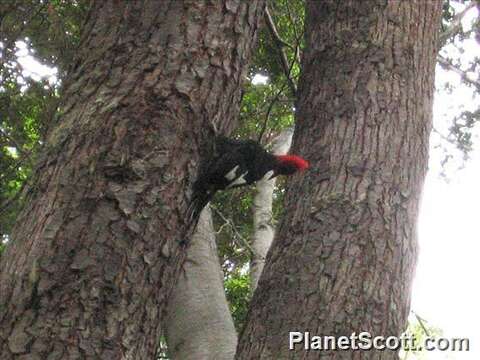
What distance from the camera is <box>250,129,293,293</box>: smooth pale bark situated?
4634mm

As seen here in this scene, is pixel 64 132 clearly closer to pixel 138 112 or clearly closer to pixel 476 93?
pixel 138 112

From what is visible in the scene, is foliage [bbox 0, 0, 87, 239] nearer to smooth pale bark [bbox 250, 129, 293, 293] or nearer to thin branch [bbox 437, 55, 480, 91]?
smooth pale bark [bbox 250, 129, 293, 293]

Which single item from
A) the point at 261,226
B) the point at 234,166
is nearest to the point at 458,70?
the point at 261,226

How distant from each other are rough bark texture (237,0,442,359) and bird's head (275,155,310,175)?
0.04m

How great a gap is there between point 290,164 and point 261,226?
107 inches

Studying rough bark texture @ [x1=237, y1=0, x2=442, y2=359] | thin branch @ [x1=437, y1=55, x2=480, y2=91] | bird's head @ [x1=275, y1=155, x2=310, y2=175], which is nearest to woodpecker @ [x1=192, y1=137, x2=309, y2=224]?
bird's head @ [x1=275, y1=155, x2=310, y2=175]

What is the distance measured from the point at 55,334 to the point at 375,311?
4.04 ft

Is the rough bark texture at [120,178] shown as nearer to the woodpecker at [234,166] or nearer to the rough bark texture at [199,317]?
the woodpecker at [234,166]

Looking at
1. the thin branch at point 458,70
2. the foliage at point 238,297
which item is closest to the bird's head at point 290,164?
the thin branch at point 458,70

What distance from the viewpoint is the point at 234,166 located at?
2199 mm

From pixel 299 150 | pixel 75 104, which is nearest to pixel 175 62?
pixel 75 104

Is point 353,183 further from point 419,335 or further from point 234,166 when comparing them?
point 419,335

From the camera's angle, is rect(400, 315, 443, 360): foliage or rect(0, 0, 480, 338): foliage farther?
rect(0, 0, 480, 338): foliage

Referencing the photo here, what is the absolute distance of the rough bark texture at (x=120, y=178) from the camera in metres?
1.44
